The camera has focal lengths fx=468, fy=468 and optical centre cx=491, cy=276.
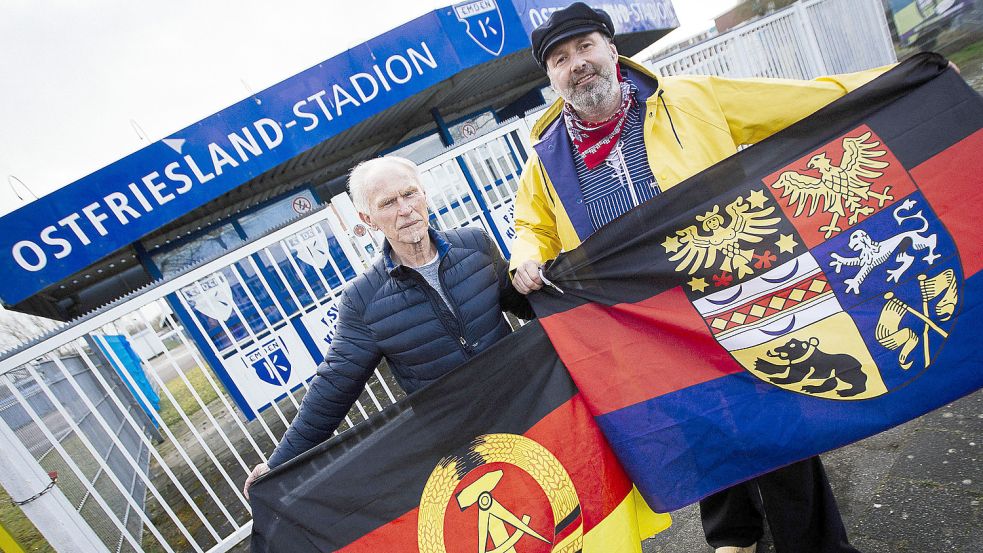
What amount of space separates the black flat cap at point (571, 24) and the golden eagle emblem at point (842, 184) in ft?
3.17

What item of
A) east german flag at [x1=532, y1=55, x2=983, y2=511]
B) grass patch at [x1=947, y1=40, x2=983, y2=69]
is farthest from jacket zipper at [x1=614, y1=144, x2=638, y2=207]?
grass patch at [x1=947, y1=40, x2=983, y2=69]

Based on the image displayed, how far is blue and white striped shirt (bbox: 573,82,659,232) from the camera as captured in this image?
190 centimetres

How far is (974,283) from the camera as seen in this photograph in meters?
1.66

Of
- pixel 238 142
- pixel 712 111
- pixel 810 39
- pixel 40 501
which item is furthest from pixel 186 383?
pixel 810 39

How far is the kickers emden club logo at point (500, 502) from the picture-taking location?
1736mm

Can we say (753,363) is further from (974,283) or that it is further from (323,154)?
(323,154)

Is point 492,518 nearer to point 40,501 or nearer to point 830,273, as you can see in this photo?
point 830,273

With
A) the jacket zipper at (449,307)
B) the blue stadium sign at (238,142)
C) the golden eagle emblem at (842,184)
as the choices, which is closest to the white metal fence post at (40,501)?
the jacket zipper at (449,307)

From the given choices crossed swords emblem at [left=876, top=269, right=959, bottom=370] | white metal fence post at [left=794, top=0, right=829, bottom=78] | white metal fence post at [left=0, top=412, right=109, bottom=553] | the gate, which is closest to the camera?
crossed swords emblem at [left=876, top=269, right=959, bottom=370]

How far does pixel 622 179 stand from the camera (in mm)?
1933

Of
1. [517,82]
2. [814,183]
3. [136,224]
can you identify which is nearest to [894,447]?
[814,183]

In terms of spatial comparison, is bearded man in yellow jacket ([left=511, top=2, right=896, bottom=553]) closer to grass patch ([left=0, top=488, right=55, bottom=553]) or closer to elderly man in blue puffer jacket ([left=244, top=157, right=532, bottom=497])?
elderly man in blue puffer jacket ([left=244, top=157, right=532, bottom=497])

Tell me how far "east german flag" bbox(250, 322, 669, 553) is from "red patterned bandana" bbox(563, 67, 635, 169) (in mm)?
768

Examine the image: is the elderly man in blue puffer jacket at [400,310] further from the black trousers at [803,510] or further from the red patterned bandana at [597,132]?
the black trousers at [803,510]
